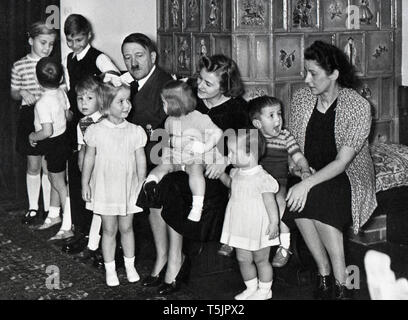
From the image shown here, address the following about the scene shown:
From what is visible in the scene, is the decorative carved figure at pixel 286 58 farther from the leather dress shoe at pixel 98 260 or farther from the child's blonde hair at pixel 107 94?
the leather dress shoe at pixel 98 260

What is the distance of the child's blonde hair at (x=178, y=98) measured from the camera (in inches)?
142

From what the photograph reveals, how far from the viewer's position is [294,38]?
5176mm

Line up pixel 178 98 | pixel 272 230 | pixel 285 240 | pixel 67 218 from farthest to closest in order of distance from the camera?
pixel 67 218
pixel 285 240
pixel 178 98
pixel 272 230

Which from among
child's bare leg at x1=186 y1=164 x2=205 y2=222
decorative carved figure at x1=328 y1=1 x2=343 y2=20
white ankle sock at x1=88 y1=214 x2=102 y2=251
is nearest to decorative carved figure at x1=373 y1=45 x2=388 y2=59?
decorative carved figure at x1=328 y1=1 x2=343 y2=20

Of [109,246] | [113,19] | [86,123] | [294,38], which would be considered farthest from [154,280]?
[113,19]

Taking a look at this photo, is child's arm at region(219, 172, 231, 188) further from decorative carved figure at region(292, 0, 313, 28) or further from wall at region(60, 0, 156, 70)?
wall at region(60, 0, 156, 70)

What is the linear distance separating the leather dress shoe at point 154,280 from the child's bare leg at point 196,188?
1.44 feet

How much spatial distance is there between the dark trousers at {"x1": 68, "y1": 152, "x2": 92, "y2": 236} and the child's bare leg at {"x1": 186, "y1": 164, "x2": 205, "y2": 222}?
118 centimetres

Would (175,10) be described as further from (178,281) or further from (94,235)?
(178,281)

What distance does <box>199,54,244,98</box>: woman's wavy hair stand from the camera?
3.74 m

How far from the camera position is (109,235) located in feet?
12.3

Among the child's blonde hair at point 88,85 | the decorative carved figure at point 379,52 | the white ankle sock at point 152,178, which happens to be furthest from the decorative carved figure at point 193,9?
the white ankle sock at point 152,178

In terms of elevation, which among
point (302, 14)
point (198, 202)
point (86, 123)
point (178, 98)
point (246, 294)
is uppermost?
point (302, 14)

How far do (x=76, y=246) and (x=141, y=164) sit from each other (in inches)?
39.7
